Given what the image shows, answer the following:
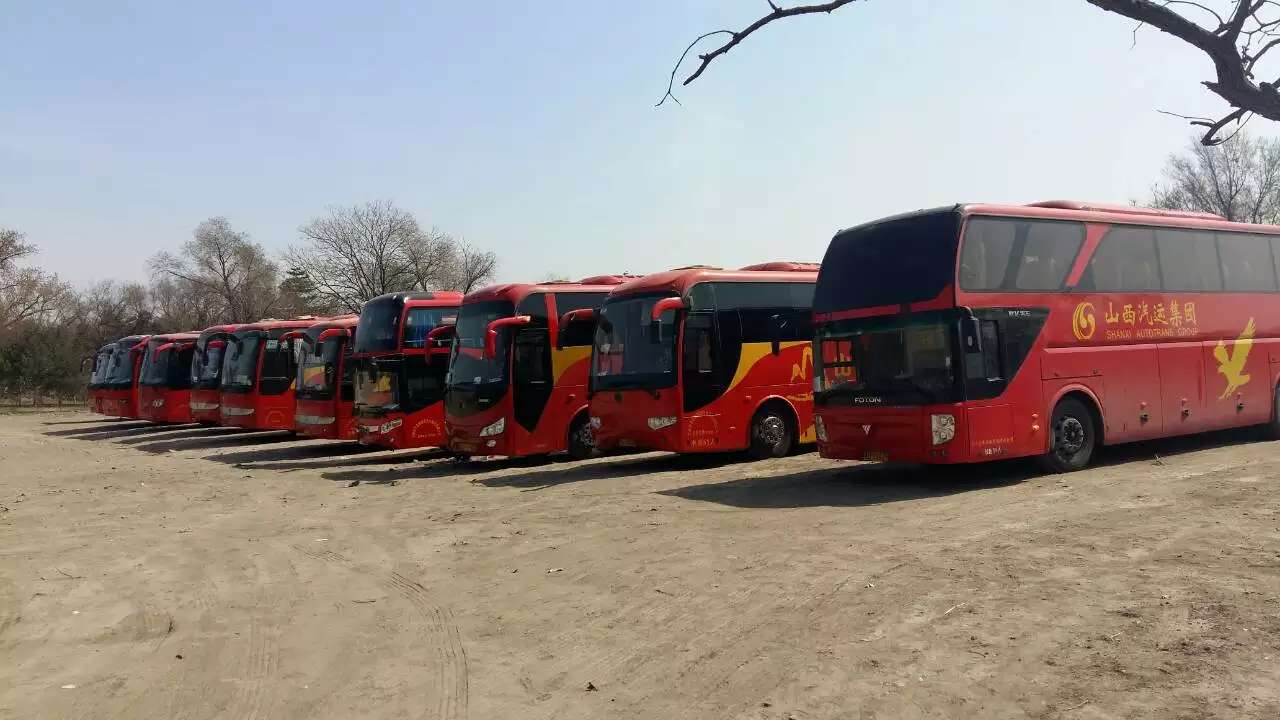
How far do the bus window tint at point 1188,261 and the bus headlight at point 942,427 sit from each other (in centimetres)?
466

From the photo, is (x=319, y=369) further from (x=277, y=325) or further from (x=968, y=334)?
(x=968, y=334)

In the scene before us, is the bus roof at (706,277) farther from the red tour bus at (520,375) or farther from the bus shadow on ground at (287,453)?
the bus shadow on ground at (287,453)

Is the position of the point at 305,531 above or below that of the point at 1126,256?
below

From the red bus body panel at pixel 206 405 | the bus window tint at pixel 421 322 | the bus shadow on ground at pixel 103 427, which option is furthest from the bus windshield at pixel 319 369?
the bus shadow on ground at pixel 103 427

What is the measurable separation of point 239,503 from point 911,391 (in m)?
9.25

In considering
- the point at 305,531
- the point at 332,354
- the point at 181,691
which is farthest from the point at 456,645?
the point at 332,354

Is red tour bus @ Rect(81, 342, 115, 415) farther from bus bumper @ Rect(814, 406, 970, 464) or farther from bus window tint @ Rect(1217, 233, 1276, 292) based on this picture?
bus window tint @ Rect(1217, 233, 1276, 292)

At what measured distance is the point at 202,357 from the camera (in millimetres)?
28875

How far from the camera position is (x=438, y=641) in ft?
21.9

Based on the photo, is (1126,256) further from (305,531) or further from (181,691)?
(181,691)

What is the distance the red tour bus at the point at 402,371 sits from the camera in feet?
62.7

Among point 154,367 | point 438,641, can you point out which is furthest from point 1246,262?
point 154,367

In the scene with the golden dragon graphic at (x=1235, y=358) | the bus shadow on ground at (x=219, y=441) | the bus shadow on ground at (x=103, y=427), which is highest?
the golden dragon graphic at (x=1235, y=358)

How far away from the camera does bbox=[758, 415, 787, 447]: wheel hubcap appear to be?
53.7ft
